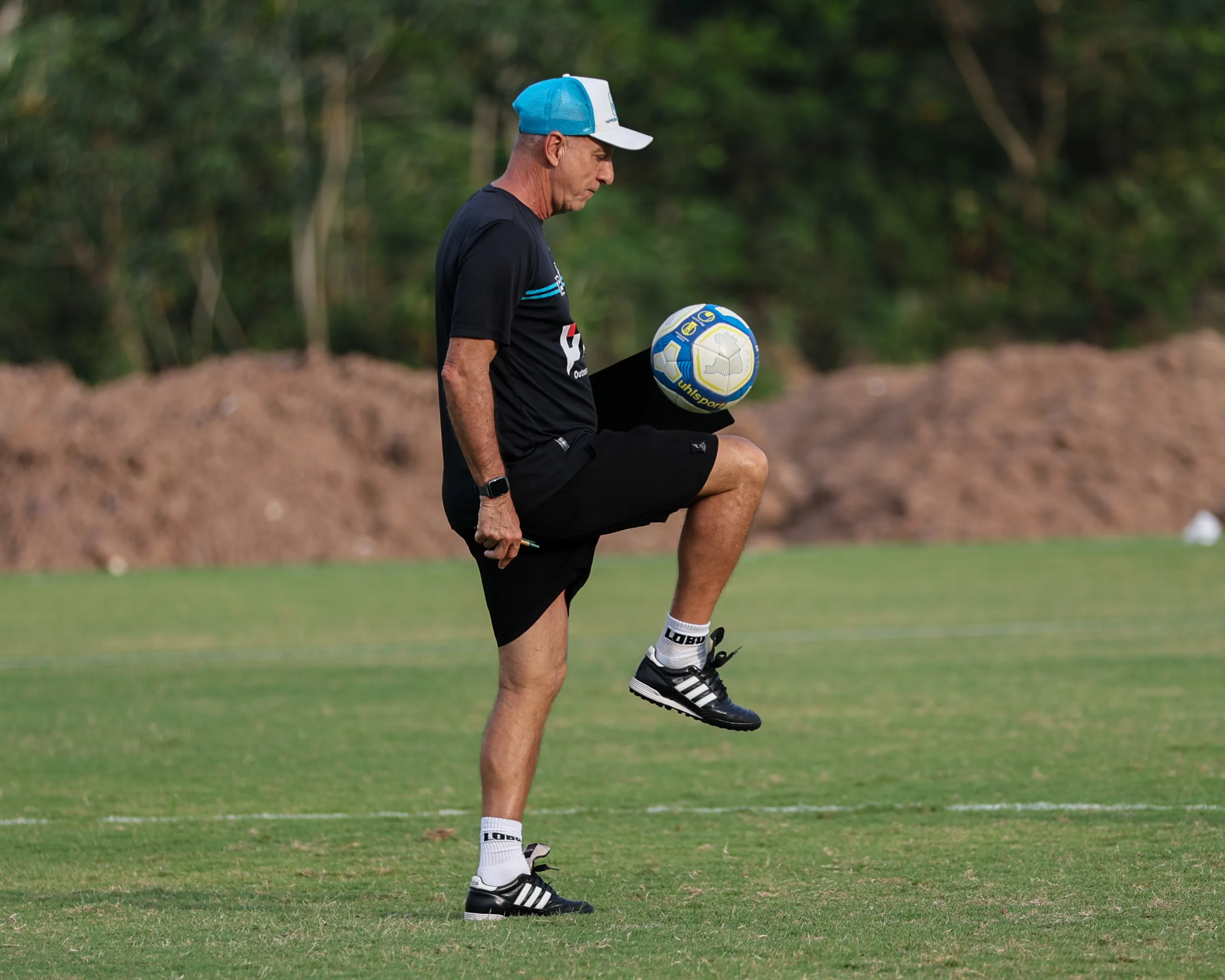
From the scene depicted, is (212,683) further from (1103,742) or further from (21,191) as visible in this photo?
(21,191)

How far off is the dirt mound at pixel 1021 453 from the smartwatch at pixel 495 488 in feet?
75.7

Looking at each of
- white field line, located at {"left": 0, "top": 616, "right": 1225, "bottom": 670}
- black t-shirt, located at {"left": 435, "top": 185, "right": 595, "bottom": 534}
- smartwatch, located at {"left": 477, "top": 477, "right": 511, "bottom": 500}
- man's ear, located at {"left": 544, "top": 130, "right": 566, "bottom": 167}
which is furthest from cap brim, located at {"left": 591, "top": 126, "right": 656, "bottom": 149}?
white field line, located at {"left": 0, "top": 616, "right": 1225, "bottom": 670}

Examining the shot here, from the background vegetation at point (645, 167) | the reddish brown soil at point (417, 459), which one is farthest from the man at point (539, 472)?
the background vegetation at point (645, 167)

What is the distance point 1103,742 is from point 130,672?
740 cm

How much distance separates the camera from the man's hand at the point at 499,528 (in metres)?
5.95

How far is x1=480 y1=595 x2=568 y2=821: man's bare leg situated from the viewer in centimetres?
616

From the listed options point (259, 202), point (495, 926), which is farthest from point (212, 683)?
point (259, 202)

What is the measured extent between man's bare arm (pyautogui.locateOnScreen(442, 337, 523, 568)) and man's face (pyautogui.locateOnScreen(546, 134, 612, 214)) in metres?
0.61

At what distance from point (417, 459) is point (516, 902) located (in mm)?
21517

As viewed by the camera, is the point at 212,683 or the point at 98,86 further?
the point at 98,86

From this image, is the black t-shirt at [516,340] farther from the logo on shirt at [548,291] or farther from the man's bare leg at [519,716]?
the man's bare leg at [519,716]

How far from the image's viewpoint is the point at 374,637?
1638cm

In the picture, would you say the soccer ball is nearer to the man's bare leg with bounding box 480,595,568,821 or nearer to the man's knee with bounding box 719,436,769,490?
the man's knee with bounding box 719,436,769,490

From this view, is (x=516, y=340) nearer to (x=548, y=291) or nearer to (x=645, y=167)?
(x=548, y=291)
